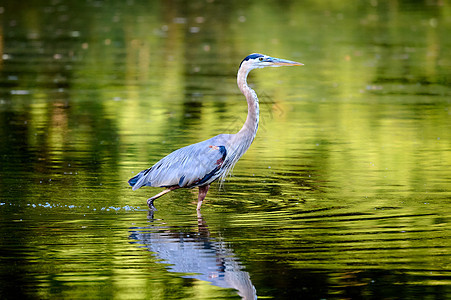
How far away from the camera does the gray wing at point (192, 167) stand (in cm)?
1088

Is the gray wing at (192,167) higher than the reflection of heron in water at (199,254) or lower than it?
higher

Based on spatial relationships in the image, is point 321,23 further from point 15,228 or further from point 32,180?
point 15,228

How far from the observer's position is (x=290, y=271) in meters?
8.23

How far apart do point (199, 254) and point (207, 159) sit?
2.18 metres

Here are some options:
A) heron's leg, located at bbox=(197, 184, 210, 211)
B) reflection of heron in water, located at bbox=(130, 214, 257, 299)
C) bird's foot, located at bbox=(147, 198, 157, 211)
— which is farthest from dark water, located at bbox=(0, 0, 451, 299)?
bird's foot, located at bbox=(147, 198, 157, 211)

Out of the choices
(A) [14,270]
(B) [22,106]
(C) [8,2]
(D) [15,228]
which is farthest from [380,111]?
(C) [8,2]

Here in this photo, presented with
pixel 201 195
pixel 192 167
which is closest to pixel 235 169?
pixel 201 195

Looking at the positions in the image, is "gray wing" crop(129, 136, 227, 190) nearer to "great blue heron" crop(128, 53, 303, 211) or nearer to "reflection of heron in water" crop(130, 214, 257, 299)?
"great blue heron" crop(128, 53, 303, 211)

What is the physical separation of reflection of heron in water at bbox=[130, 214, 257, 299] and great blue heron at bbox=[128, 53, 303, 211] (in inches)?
28.7

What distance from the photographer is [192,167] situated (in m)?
10.9

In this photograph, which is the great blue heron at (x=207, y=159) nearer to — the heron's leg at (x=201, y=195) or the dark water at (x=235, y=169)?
the heron's leg at (x=201, y=195)

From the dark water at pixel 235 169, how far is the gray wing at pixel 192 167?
12.7 inches

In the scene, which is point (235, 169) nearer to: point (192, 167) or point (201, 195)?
point (201, 195)

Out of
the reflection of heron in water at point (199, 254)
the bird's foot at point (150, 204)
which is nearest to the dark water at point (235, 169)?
the reflection of heron in water at point (199, 254)
